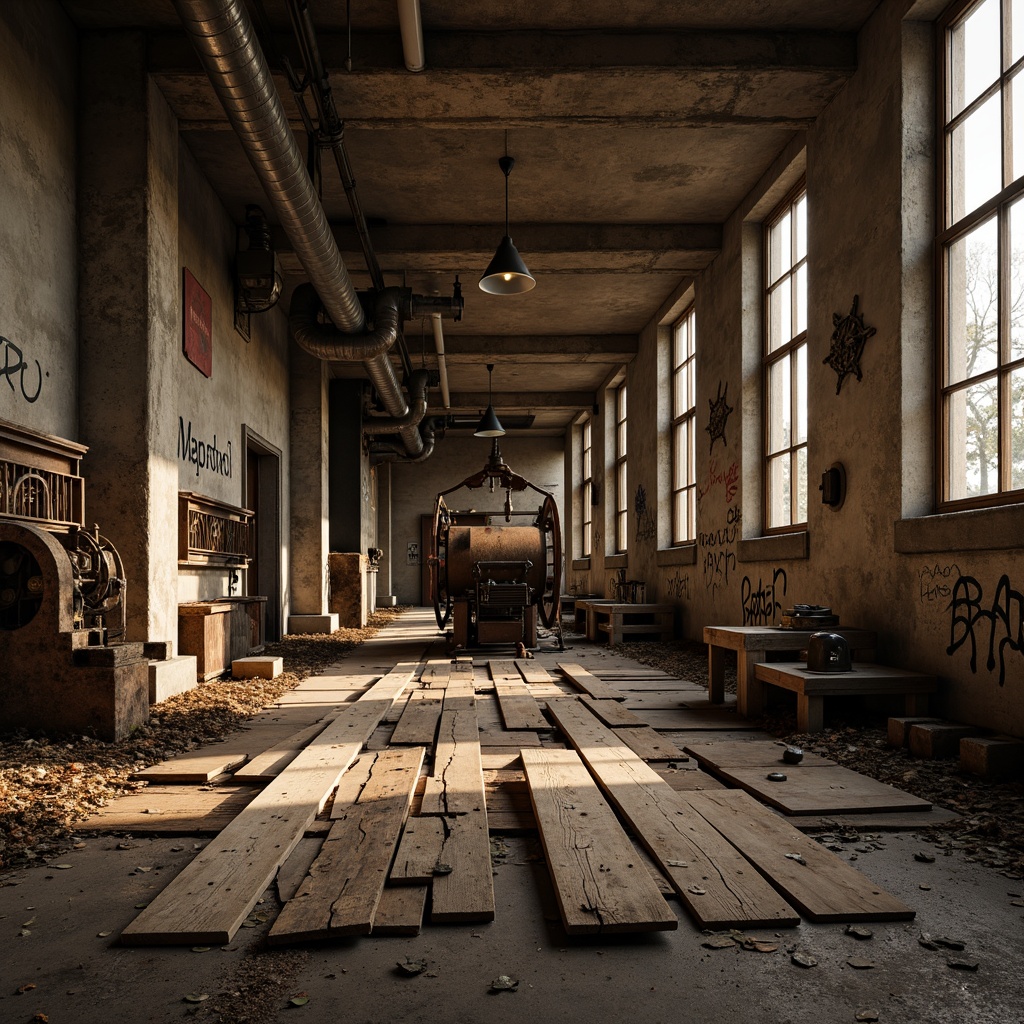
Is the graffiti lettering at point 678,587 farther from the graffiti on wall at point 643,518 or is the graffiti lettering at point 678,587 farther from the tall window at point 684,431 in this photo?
the graffiti on wall at point 643,518

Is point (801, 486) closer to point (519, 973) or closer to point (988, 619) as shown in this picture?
point (988, 619)

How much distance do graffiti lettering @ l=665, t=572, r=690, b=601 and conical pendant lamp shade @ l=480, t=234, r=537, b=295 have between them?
4.88 meters

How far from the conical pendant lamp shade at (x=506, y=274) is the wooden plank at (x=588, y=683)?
3.33 metres

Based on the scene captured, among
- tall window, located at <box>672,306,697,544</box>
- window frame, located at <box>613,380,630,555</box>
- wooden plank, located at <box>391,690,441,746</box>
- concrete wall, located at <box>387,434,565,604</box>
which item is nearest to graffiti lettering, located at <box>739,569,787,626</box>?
tall window, located at <box>672,306,697,544</box>

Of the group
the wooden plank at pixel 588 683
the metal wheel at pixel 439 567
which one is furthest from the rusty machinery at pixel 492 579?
the wooden plank at pixel 588 683

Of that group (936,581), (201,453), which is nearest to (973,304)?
(936,581)

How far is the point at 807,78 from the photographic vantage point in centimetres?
643

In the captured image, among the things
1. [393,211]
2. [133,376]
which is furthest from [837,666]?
[393,211]

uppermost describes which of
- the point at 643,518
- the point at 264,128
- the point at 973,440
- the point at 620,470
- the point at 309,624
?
the point at 264,128

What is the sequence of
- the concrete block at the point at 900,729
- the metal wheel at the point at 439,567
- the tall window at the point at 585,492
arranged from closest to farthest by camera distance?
the concrete block at the point at 900,729 → the metal wheel at the point at 439,567 → the tall window at the point at 585,492

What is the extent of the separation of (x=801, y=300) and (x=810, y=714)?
424cm

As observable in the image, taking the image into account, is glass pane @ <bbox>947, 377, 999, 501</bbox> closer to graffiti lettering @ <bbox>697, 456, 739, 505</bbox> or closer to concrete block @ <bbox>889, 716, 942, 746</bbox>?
concrete block @ <bbox>889, 716, 942, 746</bbox>

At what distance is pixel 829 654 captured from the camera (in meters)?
5.00

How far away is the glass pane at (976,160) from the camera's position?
16.2ft
